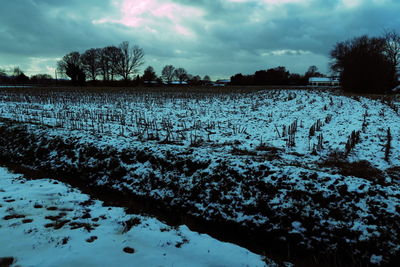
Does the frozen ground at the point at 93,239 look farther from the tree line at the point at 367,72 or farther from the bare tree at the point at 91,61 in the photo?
the bare tree at the point at 91,61

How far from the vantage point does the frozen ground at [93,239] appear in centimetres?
328

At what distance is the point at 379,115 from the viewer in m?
12.7

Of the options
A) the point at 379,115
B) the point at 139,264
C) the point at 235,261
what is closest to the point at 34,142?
the point at 139,264

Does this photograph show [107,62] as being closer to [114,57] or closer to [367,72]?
[114,57]

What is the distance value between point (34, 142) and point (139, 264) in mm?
7665

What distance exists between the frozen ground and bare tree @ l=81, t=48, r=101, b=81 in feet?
285

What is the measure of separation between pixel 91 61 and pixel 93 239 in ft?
297

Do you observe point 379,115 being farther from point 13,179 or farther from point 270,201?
point 13,179

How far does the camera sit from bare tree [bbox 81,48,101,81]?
81562 millimetres

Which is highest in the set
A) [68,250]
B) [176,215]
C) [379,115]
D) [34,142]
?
[379,115]

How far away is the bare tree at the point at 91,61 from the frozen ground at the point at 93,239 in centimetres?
→ 8689

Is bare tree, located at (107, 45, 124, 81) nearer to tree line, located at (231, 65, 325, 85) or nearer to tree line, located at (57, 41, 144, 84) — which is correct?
tree line, located at (57, 41, 144, 84)

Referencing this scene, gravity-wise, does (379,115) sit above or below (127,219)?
above

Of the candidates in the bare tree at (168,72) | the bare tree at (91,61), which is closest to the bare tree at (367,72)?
the bare tree at (91,61)
